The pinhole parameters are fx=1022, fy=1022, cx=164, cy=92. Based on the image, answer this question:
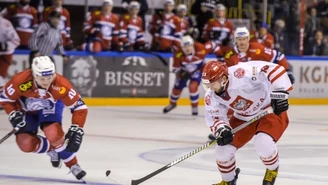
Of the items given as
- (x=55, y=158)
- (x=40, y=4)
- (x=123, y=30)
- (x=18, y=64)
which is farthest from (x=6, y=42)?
(x=55, y=158)

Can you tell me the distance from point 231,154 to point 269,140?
0.94ft

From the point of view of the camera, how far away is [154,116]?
13852 millimetres

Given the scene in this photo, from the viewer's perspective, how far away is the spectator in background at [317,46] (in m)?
16.5

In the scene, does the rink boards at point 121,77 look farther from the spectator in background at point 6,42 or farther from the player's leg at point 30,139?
the player's leg at point 30,139

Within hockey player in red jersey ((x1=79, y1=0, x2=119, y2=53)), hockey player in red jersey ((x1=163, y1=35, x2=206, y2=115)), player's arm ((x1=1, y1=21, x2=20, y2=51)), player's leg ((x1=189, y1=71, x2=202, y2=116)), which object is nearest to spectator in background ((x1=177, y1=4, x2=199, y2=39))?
hockey player in red jersey ((x1=79, y1=0, x2=119, y2=53))

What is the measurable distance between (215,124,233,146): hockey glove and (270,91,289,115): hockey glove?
1.17ft

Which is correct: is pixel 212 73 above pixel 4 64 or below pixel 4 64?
above

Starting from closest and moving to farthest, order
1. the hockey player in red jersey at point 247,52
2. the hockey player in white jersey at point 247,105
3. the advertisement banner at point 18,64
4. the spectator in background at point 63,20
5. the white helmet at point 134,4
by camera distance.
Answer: the hockey player in white jersey at point 247,105 → the hockey player in red jersey at point 247,52 → the advertisement banner at point 18,64 → the spectator in background at point 63,20 → the white helmet at point 134,4

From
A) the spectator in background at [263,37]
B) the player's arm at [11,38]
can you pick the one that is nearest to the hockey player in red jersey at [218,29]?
the spectator in background at [263,37]

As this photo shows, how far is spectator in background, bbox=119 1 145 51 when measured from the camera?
15307 mm

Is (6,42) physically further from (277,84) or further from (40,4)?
(277,84)

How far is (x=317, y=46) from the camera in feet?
54.8

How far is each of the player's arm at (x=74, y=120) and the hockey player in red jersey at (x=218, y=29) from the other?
8.80 m

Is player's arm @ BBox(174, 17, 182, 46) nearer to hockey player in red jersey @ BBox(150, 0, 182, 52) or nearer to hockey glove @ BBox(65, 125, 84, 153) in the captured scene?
hockey player in red jersey @ BBox(150, 0, 182, 52)
